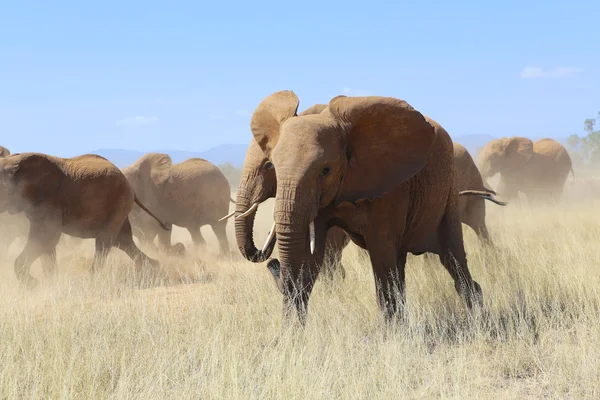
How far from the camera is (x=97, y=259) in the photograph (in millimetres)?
10508

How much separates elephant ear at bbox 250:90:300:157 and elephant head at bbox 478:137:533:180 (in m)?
17.8

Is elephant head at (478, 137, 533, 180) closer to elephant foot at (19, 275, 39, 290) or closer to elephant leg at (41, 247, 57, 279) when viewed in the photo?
elephant leg at (41, 247, 57, 279)

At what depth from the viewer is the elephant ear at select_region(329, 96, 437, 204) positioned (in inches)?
226

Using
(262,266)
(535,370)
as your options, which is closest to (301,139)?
(535,370)

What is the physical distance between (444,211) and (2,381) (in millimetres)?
4245

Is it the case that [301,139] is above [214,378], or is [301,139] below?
above

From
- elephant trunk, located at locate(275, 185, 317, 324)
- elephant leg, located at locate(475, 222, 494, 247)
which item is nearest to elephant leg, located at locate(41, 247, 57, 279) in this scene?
elephant trunk, located at locate(275, 185, 317, 324)

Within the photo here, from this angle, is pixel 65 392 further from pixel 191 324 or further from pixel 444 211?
pixel 444 211

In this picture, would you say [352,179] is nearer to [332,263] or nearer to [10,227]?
[332,263]

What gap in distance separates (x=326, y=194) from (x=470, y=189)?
15.7 ft

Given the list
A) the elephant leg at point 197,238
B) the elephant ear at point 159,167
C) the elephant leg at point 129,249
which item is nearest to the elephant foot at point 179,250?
the elephant leg at point 197,238

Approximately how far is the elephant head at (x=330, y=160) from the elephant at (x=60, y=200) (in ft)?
16.4

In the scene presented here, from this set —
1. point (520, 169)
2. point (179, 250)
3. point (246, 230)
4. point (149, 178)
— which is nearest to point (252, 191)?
point (246, 230)

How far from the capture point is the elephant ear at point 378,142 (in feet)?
18.9
